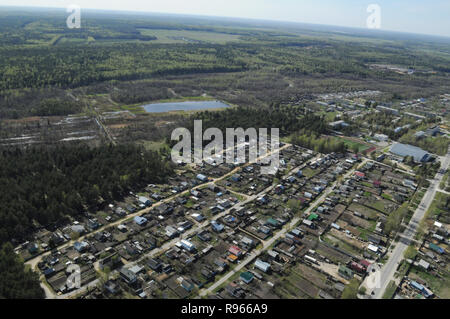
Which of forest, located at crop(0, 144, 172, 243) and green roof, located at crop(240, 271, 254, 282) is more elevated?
forest, located at crop(0, 144, 172, 243)

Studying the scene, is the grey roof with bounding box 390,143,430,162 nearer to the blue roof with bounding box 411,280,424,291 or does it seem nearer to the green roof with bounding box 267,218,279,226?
the blue roof with bounding box 411,280,424,291

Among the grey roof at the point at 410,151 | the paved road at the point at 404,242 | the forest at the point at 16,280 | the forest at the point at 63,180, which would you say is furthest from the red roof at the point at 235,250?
the grey roof at the point at 410,151

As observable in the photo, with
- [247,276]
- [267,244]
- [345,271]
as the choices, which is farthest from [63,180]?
[345,271]

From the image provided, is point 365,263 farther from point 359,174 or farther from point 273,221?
point 359,174

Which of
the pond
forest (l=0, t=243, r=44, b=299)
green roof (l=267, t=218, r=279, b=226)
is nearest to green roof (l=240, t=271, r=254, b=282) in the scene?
green roof (l=267, t=218, r=279, b=226)

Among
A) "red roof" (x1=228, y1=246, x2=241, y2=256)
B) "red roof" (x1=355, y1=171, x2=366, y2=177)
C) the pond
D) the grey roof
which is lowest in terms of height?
"red roof" (x1=228, y1=246, x2=241, y2=256)

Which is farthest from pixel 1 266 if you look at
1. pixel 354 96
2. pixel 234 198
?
pixel 354 96

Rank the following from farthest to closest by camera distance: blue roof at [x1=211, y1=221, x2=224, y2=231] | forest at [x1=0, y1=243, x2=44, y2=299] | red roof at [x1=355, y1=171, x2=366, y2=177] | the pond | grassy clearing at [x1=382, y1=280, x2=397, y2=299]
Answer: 1. the pond
2. red roof at [x1=355, y1=171, x2=366, y2=177]
3. blue roof at [x1=211, y1=221, x2=224, y2=231]
4. grassy clearing at [x1=382, y1=280, x2=397, y2=299]
5. forest at [x1=0, y1=243, x2=44, y2=299]

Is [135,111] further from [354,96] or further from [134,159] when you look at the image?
[354,96]
